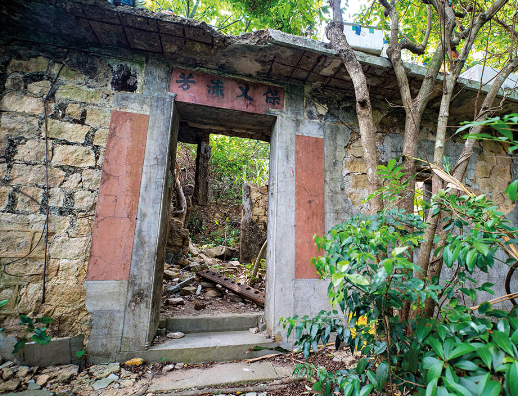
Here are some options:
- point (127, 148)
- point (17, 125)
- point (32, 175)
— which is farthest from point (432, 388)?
point (17, 125)

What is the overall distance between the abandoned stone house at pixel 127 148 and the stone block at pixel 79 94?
1 centimetres

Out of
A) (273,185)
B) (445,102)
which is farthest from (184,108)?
(445,102)

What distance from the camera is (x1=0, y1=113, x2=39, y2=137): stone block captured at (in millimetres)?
2467

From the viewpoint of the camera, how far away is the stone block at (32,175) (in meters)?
2.44

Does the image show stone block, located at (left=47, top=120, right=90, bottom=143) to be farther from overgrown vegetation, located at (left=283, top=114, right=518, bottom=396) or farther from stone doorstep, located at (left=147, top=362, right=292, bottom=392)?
overgrown vegetation, located at (left=283, top=114, right=518, bottom=396)

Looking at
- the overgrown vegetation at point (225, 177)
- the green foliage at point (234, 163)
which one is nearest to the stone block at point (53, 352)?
the overgrown vegetation at point (225, 177)

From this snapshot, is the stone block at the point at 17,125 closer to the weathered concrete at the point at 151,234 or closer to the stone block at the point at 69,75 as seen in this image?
the stone block at the point at 69,75

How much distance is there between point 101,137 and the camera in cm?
266

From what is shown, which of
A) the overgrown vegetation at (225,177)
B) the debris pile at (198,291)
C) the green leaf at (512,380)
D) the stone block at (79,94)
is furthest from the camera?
the overgrown vegetation at (225,177)

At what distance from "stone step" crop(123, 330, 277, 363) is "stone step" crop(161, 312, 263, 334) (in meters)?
0.17

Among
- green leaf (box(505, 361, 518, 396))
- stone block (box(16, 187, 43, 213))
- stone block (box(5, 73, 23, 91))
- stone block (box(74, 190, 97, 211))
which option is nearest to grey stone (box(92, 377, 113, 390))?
stone block (box(74, 190, 97, 211))

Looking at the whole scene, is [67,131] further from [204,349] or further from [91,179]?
[204,349]

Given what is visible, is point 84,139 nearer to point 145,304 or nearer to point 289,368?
point 145,304

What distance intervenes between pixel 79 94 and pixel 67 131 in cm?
41
